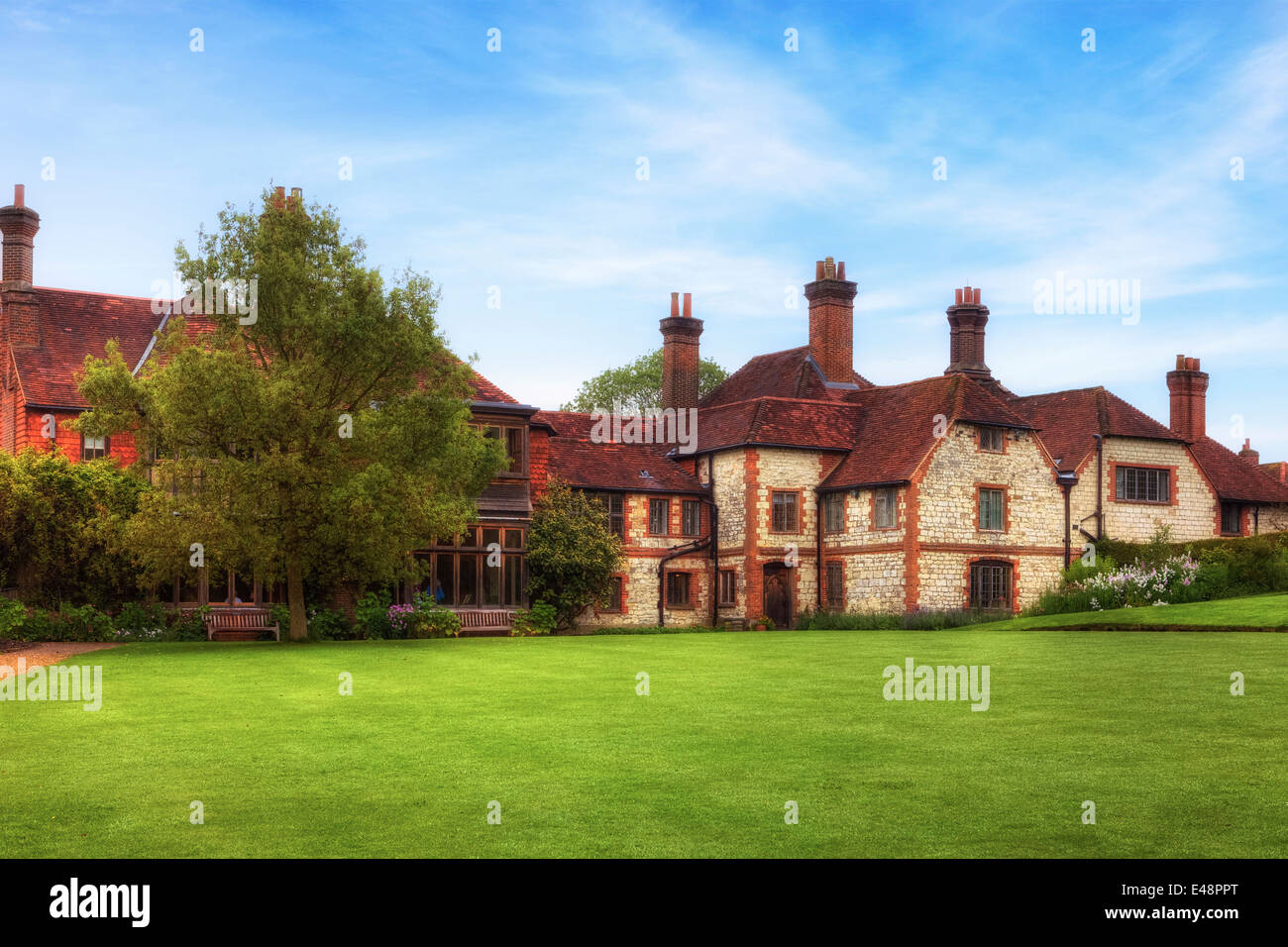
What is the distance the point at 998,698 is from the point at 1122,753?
439 cm

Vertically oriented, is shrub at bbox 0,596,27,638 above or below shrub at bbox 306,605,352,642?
above

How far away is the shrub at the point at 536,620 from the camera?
127 ft

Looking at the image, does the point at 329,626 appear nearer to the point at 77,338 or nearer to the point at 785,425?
the point at 77,338

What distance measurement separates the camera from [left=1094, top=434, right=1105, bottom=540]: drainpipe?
45.8 metres

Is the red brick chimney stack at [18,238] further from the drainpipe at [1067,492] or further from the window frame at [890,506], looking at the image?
the drainpipe at [1067,492]

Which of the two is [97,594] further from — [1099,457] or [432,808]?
[1099,457]

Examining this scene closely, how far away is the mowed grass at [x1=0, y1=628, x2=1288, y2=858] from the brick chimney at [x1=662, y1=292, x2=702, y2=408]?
29.9 m

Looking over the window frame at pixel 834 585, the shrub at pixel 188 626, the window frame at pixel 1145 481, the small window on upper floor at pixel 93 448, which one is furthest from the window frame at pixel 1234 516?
the small window on upper floor at pixel 93 448

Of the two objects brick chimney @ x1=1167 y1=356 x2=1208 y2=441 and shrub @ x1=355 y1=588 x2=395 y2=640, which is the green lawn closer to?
shrub @ x1=355 y1=588 x2=395 y2=640

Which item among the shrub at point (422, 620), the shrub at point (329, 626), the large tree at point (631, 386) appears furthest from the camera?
the large tree at point (631, 386)

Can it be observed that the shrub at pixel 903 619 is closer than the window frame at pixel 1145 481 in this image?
Yes

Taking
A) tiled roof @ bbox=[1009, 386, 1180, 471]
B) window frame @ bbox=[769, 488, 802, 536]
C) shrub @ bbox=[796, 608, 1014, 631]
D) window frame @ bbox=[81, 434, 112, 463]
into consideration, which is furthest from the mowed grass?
tiled roof @ bbox=[1009, 386, 1180, 471]

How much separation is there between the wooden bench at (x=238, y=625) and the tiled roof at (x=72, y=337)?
7333 mm

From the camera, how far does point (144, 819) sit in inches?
369
